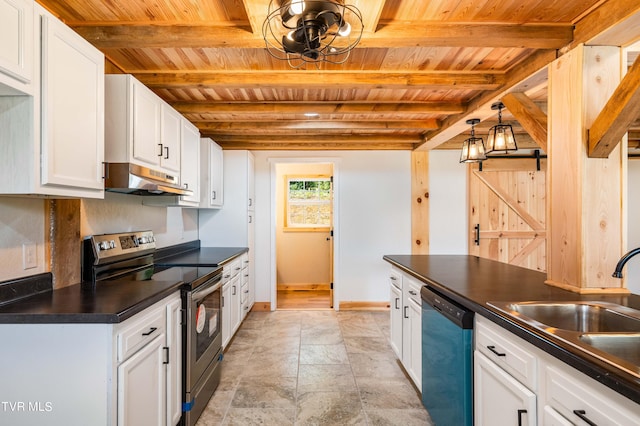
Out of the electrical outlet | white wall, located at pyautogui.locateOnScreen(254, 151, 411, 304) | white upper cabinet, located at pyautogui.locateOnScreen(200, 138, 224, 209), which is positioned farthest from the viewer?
white wall, located at pyautogui.locateOnScreen(254, 151, 411, 304)

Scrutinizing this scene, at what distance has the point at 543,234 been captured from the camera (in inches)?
171

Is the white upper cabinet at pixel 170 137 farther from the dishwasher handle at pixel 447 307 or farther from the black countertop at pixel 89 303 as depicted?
the dishwasher handle at pixel 447 307

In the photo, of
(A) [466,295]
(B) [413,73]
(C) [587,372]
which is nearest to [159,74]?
(B) [413,73]

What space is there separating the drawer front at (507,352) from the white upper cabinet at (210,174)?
9.22 ft

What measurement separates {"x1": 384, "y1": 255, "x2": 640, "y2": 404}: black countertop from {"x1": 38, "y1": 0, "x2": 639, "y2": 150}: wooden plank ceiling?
4.35 ft

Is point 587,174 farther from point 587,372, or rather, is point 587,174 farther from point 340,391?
point 340,391

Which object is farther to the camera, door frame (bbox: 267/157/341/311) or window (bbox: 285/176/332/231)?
window (bbox: 285/176/332/231)

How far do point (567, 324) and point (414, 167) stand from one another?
321 centimetres

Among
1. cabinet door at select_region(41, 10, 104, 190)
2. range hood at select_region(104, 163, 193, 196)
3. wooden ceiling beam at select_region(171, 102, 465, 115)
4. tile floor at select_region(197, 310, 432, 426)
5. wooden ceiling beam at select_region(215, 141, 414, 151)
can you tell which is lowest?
tile floor at select_region(197, 310, 432, 426)

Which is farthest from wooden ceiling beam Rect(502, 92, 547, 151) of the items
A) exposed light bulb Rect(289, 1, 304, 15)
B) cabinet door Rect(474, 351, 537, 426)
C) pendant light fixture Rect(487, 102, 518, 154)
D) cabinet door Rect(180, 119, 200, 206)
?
cabinet door Rect(180, 119, 200, 206)

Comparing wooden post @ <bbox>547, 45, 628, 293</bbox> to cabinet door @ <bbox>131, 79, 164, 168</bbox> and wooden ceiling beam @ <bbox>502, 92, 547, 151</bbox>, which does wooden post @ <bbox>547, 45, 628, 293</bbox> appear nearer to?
wooden ceiling beam @ <bbox>502, 92, 547, 151</bbox>

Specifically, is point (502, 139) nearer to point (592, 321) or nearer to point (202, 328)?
point (592, 321)

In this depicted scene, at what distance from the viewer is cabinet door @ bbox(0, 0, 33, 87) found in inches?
44.8

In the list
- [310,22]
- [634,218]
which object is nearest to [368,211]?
[310,22]
